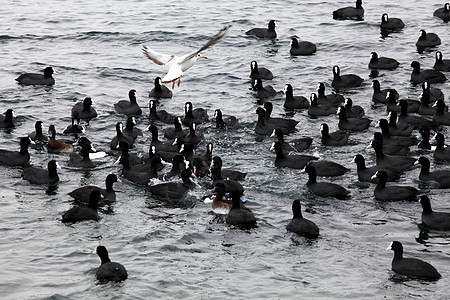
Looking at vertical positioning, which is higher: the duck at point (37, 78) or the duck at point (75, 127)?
the duck at point (37, 78)

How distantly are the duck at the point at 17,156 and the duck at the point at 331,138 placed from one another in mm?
8066

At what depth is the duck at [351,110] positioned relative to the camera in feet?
77.4

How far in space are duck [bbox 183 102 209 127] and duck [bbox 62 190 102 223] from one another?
20.6 feet

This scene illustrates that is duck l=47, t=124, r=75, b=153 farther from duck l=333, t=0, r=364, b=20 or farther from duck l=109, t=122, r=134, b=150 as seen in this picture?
duck l=333, t=0, r=364, b=20

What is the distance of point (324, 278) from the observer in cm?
1465

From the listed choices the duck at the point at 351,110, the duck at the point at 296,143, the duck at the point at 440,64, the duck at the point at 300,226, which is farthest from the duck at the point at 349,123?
the duck at the point at 300,226

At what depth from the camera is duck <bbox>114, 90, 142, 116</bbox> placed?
24.2 meters

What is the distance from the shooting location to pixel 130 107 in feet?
79.8

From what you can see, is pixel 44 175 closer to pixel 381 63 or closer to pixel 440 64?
pixel 381 63

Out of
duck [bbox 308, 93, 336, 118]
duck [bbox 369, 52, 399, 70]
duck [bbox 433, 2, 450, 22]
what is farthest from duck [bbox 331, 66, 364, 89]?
duck [bbox 433, 2, 450, 22]

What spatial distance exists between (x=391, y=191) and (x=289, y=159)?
3156 mm

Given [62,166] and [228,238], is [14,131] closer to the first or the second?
[62,166]

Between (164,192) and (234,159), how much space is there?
287cm

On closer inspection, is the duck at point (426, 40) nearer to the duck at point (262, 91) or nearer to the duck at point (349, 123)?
the duck at point (262, 91)
